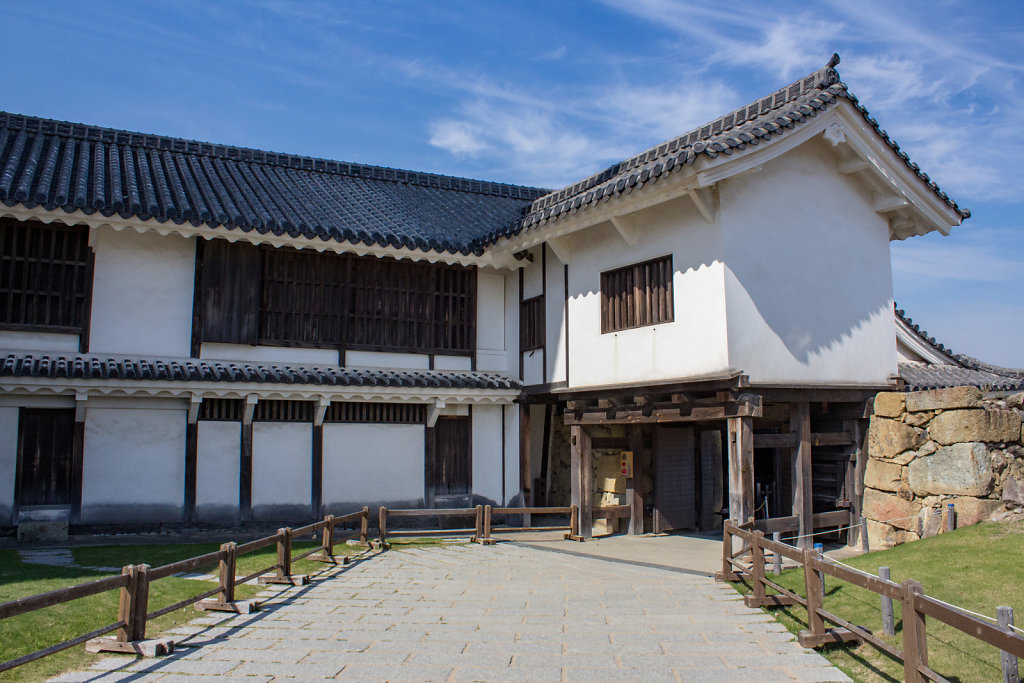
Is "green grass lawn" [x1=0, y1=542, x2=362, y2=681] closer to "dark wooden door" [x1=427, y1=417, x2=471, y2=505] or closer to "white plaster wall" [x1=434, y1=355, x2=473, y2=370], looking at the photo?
"dark wooden door" [x1=427, y1=417, x2=471, y2=505]

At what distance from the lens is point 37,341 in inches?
551

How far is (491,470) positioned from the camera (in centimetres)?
1764

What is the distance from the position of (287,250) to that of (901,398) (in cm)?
1188

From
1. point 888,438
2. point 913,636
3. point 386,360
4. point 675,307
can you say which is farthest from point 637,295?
point 913,636

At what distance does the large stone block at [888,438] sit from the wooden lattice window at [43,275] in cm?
1431

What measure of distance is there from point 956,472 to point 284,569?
980cm

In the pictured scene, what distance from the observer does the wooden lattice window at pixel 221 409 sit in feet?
49.1

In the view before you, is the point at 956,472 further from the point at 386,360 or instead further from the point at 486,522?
the point at 386,360

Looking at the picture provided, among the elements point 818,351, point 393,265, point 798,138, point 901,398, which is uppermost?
point 798,138

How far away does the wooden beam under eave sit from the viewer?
471 inches

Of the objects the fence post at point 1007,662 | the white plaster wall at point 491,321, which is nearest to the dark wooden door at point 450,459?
the white plaster wall at point 491,321

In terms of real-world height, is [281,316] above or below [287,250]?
below

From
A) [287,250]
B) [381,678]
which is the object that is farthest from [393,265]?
[381,678]

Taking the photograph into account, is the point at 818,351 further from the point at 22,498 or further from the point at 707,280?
the point at 22,498
